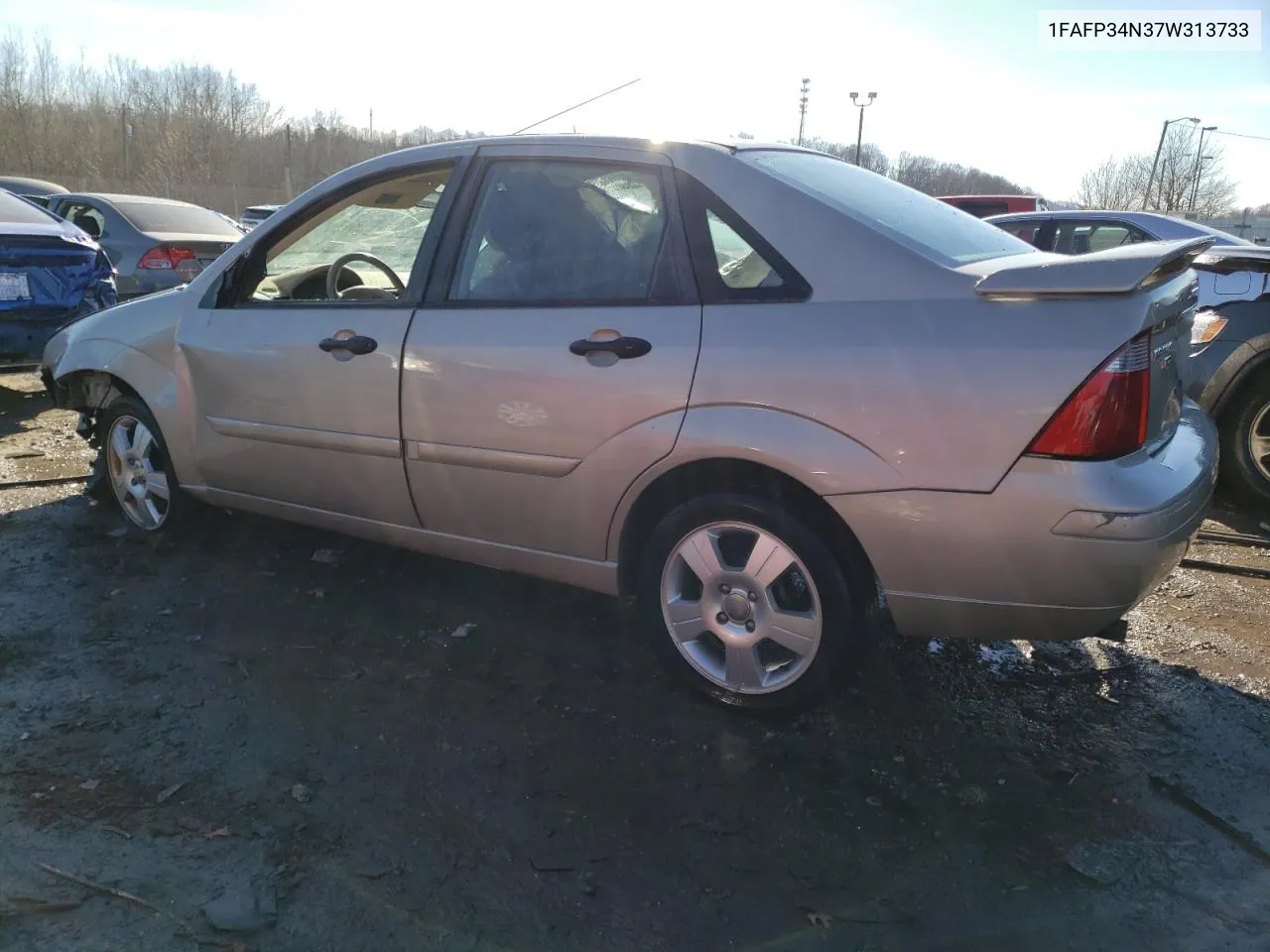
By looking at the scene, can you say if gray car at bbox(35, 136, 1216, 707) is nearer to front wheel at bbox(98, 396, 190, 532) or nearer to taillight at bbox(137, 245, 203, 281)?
front wheel at bbox(98, 396, 190, 532)

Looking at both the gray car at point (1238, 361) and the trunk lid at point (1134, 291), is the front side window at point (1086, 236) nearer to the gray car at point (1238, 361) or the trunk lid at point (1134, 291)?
the gray car at point (1238, 361)

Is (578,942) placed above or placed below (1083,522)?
below

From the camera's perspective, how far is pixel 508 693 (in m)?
3.05

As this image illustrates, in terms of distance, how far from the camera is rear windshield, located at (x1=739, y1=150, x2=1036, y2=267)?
2711 millimetres

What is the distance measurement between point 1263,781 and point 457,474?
2591 mm

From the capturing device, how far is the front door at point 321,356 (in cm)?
334

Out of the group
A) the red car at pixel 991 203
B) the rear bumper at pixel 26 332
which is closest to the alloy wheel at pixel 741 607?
the rear bumper at pixel 26 332

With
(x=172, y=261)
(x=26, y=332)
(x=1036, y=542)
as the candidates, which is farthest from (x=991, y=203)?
(x=1036, y=542)

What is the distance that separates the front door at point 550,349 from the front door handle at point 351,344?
190mm

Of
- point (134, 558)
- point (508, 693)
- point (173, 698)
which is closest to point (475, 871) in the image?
point (508, 693)

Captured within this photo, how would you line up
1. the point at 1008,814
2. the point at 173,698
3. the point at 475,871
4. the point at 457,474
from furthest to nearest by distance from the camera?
the point at 457,474 → the point at 173,698 → the point at 1008,814 → the point at 475,871

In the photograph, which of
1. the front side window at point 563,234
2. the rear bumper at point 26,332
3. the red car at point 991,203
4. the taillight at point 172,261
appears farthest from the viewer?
the red car at point 991,203

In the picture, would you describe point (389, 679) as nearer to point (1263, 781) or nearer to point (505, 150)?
point (505, 150)

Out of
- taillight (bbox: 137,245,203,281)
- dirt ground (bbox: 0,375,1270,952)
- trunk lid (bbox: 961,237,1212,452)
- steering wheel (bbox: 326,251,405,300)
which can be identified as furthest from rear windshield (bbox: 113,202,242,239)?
trunk lid (bbox: 961,237,1212,452)
